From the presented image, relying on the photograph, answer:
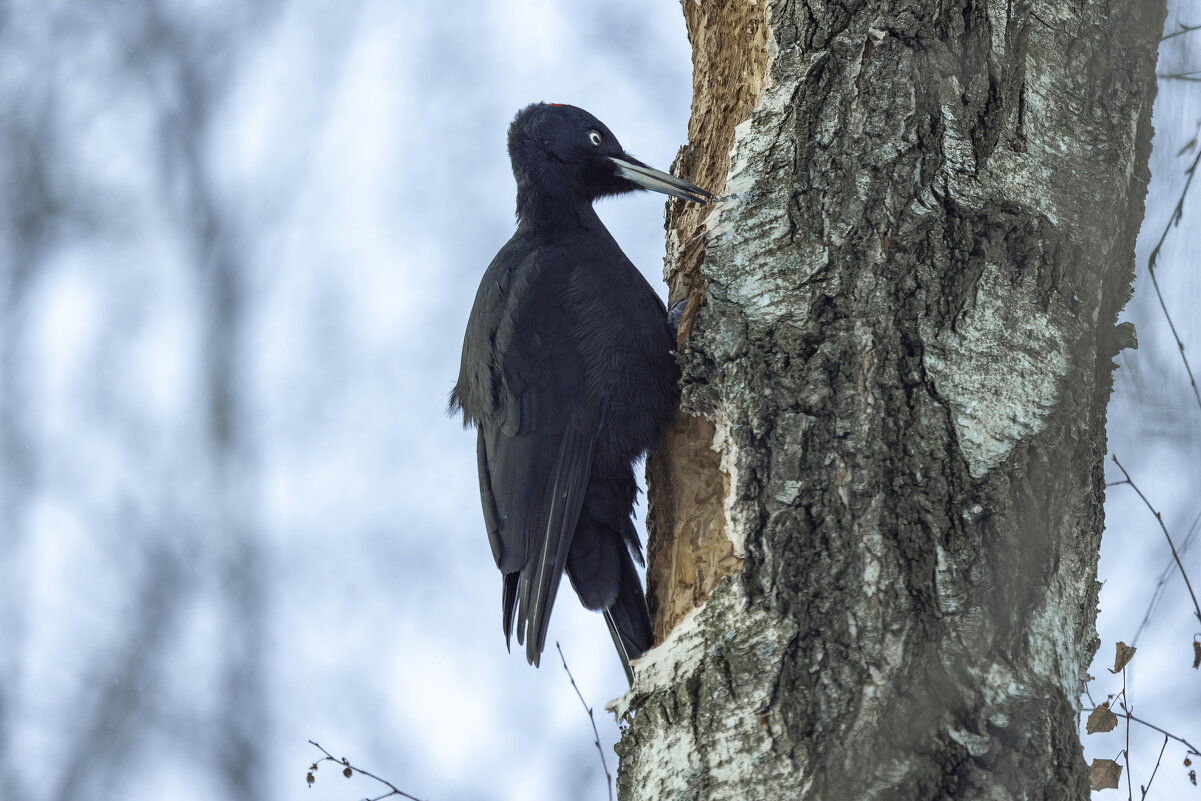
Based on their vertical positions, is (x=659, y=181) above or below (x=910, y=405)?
above

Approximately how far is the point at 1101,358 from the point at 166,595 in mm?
2637

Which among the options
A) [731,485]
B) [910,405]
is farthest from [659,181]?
[910,405]

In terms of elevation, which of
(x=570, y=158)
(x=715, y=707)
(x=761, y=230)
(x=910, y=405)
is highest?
(x=570, y=158)

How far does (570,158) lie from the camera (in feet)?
9.79

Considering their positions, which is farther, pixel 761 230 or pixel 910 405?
pixel 761 230

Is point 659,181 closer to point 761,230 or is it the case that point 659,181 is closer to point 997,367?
point 761,230

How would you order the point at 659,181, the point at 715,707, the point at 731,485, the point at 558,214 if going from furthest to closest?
the point at 558,214, the point at 659,181, the point at 731,485, the point at 715,707

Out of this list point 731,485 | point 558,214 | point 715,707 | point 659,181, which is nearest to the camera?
point 715,707

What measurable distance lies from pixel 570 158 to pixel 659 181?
0.49 metres

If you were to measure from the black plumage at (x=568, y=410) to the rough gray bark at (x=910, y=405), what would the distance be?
0.48 metres

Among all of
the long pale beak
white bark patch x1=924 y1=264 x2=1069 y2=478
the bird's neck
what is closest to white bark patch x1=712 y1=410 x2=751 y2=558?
white bark patch x1=924 y1=264 x2=1069 y2=478

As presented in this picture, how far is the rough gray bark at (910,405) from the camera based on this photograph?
56.2 inches

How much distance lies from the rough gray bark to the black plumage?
484 millimetres

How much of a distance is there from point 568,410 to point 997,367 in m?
1.21
